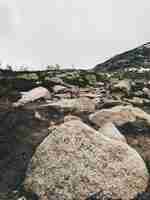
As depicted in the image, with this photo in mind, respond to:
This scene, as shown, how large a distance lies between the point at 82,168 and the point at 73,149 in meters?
0.71

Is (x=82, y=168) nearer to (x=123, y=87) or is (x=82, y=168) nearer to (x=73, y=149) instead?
(x=73, y=149)

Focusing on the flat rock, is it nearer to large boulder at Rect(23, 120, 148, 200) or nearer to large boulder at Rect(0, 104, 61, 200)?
large boulder at Rect(0, 104, 61, 200)

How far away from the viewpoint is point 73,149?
10680mm

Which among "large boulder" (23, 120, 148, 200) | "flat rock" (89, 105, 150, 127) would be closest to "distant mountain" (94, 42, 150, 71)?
"flat rock" (89, 105, 150, 127)

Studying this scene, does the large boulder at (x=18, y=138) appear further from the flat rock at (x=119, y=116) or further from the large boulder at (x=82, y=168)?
the flat rock at (x=119, y=116)

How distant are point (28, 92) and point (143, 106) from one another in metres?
5.93

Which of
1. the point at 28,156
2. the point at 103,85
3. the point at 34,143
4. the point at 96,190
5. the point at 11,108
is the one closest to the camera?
the point at 96,190

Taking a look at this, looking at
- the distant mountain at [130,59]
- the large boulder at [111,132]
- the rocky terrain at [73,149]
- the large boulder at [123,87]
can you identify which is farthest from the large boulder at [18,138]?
the distant mountain at [130,59]

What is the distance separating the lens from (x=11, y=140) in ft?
43.3

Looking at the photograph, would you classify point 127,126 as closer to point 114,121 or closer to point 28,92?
point 114,121

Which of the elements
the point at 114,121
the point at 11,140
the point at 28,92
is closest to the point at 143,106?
the point at 114,121

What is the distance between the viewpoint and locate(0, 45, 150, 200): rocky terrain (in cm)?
990

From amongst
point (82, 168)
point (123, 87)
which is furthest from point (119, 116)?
point (123, 87)

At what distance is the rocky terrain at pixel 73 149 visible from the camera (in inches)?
390
